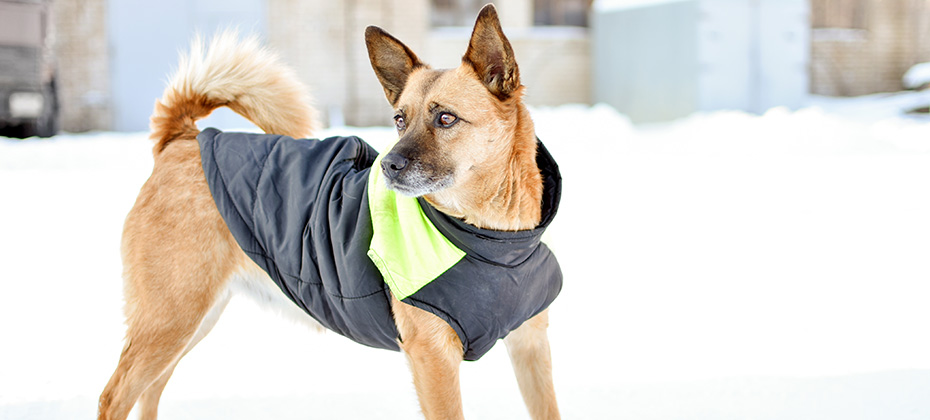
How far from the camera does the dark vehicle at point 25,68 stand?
7.67 m

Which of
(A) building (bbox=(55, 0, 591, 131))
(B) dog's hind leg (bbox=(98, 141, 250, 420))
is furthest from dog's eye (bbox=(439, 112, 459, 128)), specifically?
(A) building (bbox=(55, 0, 591, 131))

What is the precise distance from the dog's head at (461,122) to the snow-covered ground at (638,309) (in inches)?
15.0

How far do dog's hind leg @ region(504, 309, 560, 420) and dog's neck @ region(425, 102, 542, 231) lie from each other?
0.37 meters

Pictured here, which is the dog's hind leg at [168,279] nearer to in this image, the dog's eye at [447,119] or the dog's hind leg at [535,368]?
the dog's eye at [447,119]

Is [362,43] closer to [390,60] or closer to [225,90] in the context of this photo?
[225,90]

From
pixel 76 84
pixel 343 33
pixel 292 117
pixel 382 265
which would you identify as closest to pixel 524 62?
pixel 343 33

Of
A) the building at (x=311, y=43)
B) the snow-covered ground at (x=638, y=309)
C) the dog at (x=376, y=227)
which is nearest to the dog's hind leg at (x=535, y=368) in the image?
the dog at (x=376, y=227)

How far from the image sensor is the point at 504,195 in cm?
197

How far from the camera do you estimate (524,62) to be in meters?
12.9

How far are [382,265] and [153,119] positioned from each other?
3.91 feet

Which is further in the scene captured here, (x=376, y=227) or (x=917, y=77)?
(x=917, y=77)

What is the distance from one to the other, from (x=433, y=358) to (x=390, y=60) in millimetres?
993

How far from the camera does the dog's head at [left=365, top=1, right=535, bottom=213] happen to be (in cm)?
194

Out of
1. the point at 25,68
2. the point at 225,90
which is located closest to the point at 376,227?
the point at 225,90
